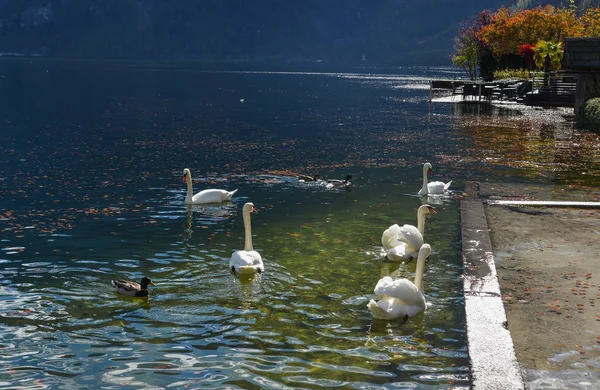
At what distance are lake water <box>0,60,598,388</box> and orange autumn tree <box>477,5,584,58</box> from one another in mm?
54298

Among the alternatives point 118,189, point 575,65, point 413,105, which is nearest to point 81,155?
point 118,189

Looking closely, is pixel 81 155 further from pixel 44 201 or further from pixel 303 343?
pixel 303 343

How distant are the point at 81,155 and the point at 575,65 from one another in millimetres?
28988

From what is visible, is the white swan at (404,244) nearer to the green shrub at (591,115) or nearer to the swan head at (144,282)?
the swan head at (144,282)

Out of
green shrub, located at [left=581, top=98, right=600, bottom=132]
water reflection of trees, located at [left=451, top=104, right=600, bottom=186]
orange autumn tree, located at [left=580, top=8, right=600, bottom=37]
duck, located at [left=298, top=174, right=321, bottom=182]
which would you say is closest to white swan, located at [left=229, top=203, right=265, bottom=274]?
duck, located at [left=298, top=174, right=321, bottom=182]

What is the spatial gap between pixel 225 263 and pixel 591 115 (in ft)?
110

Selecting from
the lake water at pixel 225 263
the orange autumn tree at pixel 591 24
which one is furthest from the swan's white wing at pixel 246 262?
the orange autumn tree at pixel 591 24

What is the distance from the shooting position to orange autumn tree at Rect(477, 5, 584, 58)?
299 ft

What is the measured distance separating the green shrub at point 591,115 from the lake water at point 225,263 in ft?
14.2

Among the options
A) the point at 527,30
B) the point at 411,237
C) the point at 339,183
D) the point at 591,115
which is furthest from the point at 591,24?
the point at 411,237

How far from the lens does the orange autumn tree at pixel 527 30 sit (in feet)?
299

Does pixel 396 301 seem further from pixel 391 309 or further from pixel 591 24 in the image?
pixel 591 24

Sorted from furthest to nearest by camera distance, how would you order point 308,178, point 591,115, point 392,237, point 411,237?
point 591,115 < point 308,178 < point 392,237 < point 411,237

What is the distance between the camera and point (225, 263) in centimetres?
1661
